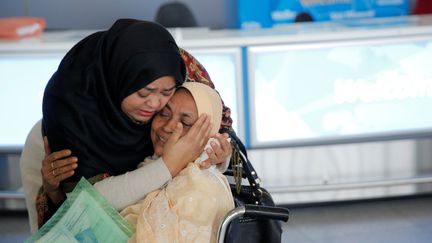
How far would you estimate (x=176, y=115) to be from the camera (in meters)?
1.93

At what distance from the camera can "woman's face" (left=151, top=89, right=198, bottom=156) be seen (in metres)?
1.93

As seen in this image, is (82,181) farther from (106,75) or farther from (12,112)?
(12,112)

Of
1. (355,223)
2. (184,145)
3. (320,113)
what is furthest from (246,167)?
(355,223)

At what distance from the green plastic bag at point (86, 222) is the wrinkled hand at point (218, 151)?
309 mm

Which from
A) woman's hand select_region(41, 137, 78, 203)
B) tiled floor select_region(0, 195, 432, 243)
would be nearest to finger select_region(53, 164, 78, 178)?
woman's hand select_region(41, 137, 78, 203)

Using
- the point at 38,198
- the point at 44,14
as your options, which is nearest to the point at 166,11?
the point at 44,14

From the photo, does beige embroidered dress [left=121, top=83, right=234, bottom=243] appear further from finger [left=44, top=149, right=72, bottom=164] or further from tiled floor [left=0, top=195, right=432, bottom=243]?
tiled floor [left=0, top=195, right=432, bottom=243]

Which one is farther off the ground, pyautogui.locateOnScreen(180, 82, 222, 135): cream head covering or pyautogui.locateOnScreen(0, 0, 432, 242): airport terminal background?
pyautogui.locateOnScreen(180, 82, 222, 135): cream head covering

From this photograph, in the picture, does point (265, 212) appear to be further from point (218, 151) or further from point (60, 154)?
point (60, 154)

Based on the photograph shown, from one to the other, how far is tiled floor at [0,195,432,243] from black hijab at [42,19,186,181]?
161cm

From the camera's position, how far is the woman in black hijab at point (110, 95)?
1.87 metres

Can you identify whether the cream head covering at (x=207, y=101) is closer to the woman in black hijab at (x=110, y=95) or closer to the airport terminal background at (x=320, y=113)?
the woman in black hijab at (x=110, y=95)

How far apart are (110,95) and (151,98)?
0.44 ft

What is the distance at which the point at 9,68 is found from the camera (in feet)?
11.2
